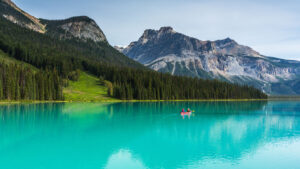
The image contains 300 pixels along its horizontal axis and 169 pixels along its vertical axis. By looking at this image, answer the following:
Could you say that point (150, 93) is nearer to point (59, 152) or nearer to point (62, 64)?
point (62, 64)

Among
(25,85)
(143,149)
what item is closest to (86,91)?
(25,85)

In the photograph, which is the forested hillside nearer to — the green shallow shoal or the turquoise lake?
the green shallow shoal

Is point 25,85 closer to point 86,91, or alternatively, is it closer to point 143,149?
point 86,91

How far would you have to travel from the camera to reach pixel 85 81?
19275cm

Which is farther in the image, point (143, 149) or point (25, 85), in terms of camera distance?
point (25, 85)

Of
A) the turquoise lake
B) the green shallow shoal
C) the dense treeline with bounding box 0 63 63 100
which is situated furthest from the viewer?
the green shallow shoal

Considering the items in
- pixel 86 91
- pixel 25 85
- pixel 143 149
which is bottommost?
pixel 143 149

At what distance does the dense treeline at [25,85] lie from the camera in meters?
116

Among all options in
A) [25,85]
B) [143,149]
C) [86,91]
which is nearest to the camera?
[143,149]

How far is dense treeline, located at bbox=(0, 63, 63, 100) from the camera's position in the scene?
381ft

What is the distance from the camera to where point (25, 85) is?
12406cm

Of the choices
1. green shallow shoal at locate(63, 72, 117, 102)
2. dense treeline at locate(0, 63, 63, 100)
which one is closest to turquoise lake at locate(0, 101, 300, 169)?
dense treeline at locate(0, 63, 63, 100)

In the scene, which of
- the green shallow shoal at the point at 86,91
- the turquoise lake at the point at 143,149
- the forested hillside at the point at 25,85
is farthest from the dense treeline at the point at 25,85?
the turquoise lake at the point at 143,149

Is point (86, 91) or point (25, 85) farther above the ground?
point (25, 85)
